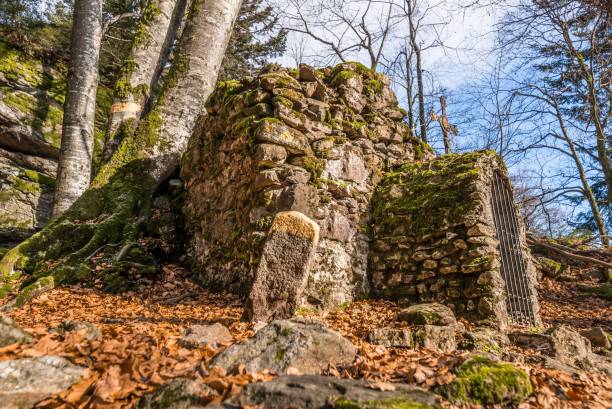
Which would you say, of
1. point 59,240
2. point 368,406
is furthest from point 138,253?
point 368,406

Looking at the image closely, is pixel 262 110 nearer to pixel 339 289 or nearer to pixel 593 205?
pixel 339 289

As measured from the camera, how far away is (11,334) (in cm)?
209

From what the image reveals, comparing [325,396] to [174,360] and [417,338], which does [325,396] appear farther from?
[417,338]

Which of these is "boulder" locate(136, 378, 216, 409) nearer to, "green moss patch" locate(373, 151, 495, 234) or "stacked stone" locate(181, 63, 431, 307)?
"stacked stone" locate(181, 63, 431, 307)

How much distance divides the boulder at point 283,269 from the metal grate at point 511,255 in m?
3.25

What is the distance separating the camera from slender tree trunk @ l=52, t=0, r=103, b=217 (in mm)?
6906

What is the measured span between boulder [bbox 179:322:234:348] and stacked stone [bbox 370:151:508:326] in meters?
2.88

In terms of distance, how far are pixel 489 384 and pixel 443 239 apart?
9.27ft

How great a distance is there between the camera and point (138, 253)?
5.55 metres

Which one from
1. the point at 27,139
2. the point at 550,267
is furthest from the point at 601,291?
the point at 27,139

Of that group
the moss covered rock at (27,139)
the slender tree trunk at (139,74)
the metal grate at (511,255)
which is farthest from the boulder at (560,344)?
the moss covered rock at (27,139)

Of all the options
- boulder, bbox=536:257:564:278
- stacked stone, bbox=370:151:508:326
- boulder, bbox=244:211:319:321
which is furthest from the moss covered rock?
boulder, bbox=536:257:564:278

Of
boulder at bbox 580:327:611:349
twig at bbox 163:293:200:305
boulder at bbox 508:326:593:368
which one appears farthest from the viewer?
twig at bbox 163:293:200:305

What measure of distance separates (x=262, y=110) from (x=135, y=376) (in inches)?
153
